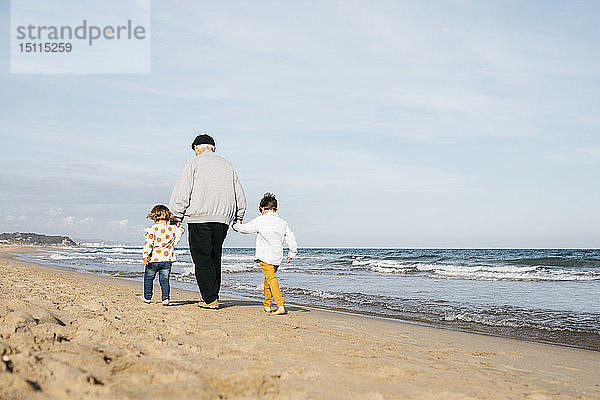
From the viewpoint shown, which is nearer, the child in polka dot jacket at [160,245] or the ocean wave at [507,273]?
the child in polka dot jacket at [160,245]

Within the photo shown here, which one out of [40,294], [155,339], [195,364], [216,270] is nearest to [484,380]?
[195,364]

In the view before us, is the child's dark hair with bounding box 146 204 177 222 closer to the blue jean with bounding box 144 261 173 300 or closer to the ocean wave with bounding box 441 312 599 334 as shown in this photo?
the blue jean with bounding box 144 261 173 300

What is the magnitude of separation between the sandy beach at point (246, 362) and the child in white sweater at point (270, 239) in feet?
3.56

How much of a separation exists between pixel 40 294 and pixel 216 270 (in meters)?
2.25

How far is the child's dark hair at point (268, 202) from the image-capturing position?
6.29 meters

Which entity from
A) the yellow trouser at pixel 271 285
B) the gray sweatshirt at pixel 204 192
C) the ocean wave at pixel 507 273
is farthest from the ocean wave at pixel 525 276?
the gray sweatshirt at pixel 204 192

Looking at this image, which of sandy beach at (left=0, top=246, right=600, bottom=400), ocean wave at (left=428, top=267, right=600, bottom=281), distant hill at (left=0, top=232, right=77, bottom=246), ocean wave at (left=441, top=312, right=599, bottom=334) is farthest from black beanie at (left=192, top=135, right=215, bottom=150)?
distant hill at (left=0, top=232, right=77, bottom=246)

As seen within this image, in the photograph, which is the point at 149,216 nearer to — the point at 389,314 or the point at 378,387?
the point at 389,314

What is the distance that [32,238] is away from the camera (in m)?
92.6

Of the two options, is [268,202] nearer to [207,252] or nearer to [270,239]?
[270,239]

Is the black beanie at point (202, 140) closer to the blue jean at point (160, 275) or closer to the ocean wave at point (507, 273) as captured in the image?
the blue jean at point (160, 275)

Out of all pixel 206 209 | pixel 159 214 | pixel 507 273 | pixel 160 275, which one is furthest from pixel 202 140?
pixel 507 273

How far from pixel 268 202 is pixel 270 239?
48 centimetres

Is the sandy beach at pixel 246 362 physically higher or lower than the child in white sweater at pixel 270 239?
lower
